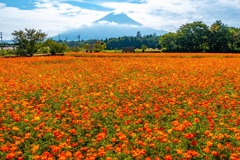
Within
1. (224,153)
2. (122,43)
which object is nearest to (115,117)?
(224,153)

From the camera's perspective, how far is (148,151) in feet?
19.4

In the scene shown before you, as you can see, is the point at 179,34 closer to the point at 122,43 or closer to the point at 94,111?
the point at 94,111

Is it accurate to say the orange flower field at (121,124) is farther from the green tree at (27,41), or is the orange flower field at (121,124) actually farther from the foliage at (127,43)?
the foliage at (127,43)

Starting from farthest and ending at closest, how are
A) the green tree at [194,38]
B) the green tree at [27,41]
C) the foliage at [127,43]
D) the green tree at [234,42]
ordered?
the foliage at [127,43] < the green tree at [194,38] < the green tree at [234,42] < the green tree at [27,41]

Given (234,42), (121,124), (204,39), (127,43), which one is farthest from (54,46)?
(127,43)

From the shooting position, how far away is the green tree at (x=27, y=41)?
4025 centimetres

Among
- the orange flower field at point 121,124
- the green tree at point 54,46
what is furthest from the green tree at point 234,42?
the orange flower field at point 121,124

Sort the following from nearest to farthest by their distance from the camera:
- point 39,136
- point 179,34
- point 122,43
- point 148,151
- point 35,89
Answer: point 148,151 < point 39,136 < point 35,89 < point 179,34 < point 122,43

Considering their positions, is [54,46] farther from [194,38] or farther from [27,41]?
[194,38]

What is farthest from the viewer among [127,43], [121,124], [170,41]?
[127,43]

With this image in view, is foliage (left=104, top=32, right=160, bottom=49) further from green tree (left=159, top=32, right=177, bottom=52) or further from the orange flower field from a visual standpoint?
the orange flower field

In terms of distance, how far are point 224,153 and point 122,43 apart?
12900cm

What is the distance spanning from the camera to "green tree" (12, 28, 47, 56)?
132ft

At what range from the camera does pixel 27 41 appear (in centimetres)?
4069
